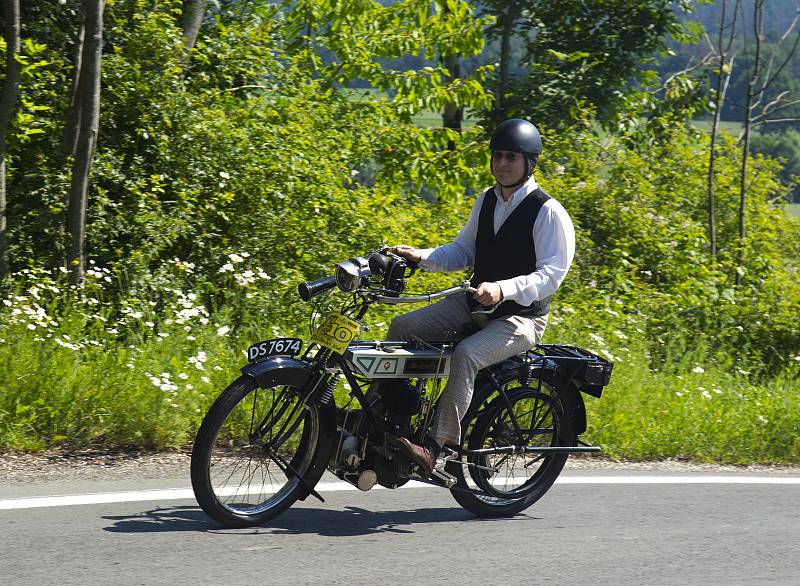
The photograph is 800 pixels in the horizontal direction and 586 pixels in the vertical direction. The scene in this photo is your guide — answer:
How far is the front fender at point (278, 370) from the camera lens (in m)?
4.77

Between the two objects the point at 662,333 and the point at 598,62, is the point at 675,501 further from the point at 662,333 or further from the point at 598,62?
the point at 598,62

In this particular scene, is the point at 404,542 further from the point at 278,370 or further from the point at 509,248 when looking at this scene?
the point at 509,248

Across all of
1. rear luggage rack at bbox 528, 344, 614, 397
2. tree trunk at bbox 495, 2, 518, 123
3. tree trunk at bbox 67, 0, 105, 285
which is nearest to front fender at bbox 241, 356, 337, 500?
rear luggage rack at bbox 528, 344, 614, 397

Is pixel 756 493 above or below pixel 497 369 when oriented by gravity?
below

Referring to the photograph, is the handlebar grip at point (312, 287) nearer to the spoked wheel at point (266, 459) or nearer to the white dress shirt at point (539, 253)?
the spoked wheel at point (266, 459)

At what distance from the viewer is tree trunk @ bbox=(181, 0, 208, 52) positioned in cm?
1036

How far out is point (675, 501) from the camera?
5.95 m

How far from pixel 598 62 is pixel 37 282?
34.8ft

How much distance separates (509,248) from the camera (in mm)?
5391

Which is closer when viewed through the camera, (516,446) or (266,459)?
(266,459)

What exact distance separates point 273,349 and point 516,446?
1.49 meters

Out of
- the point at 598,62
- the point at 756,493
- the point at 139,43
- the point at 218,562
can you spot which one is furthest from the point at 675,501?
the point at 598,62

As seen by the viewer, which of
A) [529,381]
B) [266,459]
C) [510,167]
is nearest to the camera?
[266,459]

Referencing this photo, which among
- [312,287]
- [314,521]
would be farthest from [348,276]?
[314,521]
